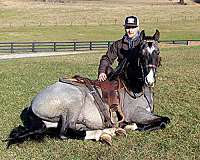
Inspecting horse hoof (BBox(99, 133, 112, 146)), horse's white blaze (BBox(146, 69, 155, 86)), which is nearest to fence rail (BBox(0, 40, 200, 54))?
horse hoof (BBox(99, 133, 112, 146))

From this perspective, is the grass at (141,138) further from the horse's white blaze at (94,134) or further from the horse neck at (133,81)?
the horse neck at (133,81)

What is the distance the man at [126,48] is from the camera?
716 cm

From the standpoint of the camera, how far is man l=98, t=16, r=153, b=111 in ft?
23.5

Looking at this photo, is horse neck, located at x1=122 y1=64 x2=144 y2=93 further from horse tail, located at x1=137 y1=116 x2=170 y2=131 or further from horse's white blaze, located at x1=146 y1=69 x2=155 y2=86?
horse's white blaze, located at x1=146 y1=69 x2=155 y2=86

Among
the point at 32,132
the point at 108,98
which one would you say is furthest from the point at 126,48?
the point at 32,132

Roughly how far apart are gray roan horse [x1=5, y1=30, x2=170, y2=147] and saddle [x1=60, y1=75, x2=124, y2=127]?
0.27 feet

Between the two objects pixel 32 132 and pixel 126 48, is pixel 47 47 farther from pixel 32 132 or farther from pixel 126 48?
pixel 32 132

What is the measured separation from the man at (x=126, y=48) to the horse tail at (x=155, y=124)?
0.76 ft

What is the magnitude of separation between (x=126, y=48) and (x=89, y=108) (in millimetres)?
1436

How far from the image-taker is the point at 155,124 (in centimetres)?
722

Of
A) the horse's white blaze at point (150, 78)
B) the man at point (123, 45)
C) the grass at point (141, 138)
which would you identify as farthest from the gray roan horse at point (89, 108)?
the man at point (123, 45)

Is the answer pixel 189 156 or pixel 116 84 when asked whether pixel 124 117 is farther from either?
pixel 189 156

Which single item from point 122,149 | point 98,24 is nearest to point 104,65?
point 122,149

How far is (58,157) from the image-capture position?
6398 millimetres
